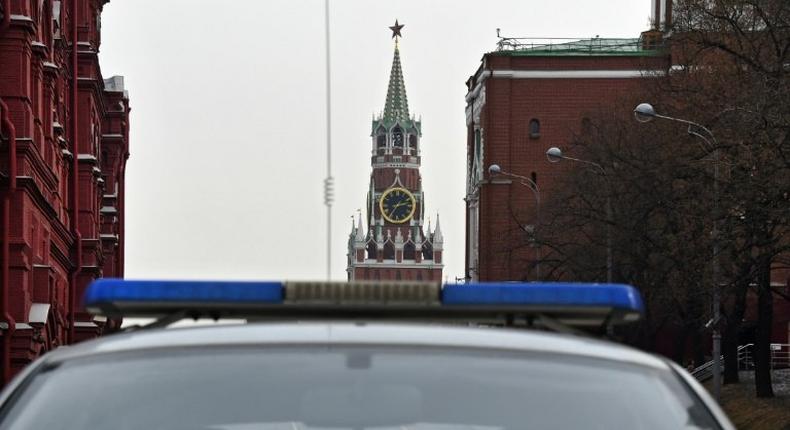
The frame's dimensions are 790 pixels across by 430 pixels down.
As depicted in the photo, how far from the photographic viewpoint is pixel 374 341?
4.63 meters

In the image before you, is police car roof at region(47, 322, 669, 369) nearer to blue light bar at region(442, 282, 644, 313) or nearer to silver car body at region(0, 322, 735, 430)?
silver car body at region(0, 322, 735, 430)

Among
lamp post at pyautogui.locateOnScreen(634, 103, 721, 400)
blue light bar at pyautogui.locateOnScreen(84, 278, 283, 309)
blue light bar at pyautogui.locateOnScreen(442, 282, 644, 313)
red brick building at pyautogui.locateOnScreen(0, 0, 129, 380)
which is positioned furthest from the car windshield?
lamp post at pyautogui.locateOnScreen(634, 103, 721, 400)

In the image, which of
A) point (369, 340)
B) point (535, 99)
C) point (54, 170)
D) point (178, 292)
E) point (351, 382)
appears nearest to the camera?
point (351, 382)

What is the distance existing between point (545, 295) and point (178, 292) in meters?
0.90

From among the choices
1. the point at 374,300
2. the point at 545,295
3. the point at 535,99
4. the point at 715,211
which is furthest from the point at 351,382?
the point at 535,99

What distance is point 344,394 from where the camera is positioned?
452 cm

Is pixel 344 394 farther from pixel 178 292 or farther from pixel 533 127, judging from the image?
pixel 533 127

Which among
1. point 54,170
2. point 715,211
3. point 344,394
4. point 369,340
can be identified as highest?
point 54,170

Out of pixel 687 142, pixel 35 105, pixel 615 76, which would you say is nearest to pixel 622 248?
pixel 687 142

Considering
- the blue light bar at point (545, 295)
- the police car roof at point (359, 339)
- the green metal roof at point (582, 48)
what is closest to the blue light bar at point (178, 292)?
the blue light bar at point (545, 295)

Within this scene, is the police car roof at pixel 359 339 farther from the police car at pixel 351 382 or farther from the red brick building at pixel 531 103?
the red brick building at pixel 531 103

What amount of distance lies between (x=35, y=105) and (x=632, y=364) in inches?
1632

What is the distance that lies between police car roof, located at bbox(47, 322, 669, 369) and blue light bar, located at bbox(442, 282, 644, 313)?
41 cm

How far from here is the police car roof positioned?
184 inches
